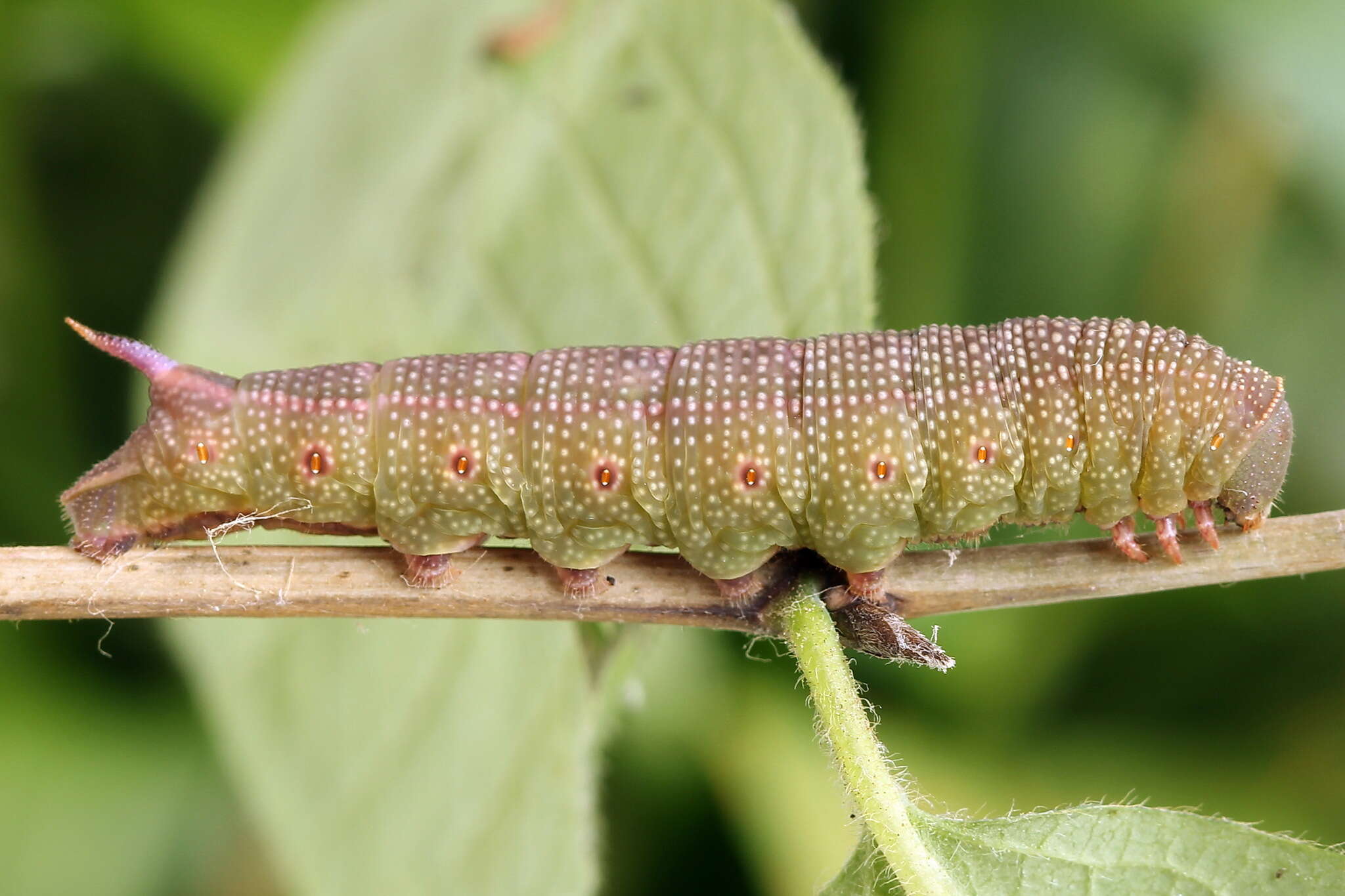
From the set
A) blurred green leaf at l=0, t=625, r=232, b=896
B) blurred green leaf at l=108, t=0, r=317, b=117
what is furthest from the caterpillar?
blurred green leaf at l=108, t=0, r=317, b=117

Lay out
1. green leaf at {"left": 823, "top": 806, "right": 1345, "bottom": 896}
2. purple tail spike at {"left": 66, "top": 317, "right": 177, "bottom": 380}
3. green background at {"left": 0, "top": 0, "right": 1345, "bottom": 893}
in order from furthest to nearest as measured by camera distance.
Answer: green background at {"left": 0, "top": 0, "right": 1345, "bottom": 893}
purple tail spike at {"left": 66, "top": 317, "right": 177, "bottom": 380}
green leaf at {"left": 823, "top": 806, "right": 1345, "bottom": 896}

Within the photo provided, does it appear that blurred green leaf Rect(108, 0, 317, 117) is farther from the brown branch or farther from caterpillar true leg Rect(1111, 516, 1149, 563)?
caterpillar true leg Rect(1111, 516, 1149, 563)

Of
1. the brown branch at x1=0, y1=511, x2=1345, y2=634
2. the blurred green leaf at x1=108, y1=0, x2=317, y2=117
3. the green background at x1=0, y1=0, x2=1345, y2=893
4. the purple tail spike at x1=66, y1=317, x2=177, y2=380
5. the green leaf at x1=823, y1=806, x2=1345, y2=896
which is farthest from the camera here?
the blurred green leaf at x1=108, y1=0, x2=317, y2=117

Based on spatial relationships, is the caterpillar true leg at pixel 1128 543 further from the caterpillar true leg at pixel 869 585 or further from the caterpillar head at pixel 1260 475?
the caterpillar true leg at pixel 869 585

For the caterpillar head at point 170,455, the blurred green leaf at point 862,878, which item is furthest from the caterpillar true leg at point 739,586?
the caterpillar head at point 170,455

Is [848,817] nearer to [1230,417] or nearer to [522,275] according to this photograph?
[1230,417]

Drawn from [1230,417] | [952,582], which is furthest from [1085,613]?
[952,582]

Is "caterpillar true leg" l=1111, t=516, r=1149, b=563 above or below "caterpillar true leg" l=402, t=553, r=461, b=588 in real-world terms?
above

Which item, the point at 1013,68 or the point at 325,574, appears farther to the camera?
the point at 1013,68

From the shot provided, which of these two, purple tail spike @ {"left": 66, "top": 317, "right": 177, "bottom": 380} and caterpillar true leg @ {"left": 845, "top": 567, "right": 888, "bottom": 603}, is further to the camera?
purple tail spike @ {"left": 66, "top": 317, "right": 177, "bottom": 380}
